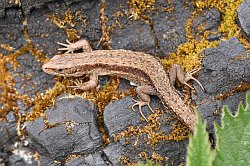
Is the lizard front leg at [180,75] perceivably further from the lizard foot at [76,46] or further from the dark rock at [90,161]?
the dark rock at [90,161]

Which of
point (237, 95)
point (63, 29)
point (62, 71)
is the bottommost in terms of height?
point (237, 95)

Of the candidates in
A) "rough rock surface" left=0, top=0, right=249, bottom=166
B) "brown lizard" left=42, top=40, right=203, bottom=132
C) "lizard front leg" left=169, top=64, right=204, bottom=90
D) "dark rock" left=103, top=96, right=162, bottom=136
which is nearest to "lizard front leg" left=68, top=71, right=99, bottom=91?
"brown lizard" left=42, top=40, right=203, bottom=132

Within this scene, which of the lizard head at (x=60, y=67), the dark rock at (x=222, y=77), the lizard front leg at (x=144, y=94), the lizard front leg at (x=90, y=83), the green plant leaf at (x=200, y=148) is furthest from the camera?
the lizard head at (x=60, y=67)

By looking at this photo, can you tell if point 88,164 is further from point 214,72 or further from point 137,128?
point 214,72

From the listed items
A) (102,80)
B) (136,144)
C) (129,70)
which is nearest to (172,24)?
(129,70)

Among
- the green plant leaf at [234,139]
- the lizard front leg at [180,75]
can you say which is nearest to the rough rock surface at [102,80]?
the lizard front leg at [180,75]

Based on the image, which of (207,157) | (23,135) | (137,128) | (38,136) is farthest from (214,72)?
(207,157)
